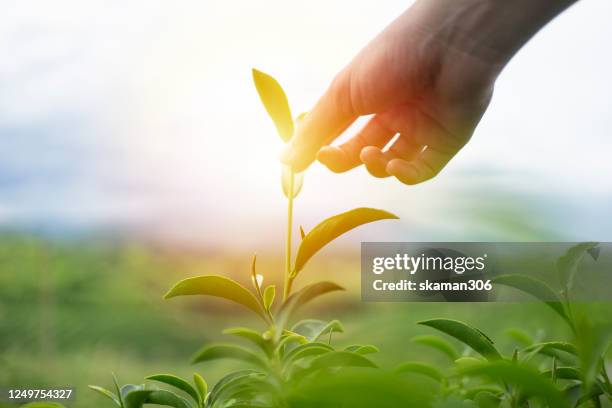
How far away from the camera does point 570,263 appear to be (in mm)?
408

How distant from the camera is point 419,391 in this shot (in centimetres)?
18

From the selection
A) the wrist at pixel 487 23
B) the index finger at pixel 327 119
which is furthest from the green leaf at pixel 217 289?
the wrist at pixel 487 23

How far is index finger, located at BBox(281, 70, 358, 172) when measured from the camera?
2.39 feet

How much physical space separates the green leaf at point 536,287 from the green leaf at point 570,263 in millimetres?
11

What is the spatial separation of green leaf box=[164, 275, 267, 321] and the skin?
0.79 feet

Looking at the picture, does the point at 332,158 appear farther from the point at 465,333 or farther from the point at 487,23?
the point at 465,333

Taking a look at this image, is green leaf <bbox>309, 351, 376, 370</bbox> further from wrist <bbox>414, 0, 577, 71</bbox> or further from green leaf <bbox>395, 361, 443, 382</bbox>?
wrist <bbox>414, 0, 577, 71</bbox>

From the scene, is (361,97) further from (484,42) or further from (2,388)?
(2,388)

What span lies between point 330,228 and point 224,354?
0.41 feet

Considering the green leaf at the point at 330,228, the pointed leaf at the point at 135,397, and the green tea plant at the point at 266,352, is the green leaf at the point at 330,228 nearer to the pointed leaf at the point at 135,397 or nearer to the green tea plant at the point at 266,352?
the green tea plant at the point at 266,352

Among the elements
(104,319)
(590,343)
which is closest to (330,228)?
(590,343)

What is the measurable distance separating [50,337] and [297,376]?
1370 mm

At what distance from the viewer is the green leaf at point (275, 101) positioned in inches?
19.2

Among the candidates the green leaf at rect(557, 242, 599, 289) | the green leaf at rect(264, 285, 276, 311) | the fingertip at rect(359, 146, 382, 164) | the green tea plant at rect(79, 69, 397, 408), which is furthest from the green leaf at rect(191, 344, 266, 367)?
the fingertip at rect(359, 146, 382, 164)
